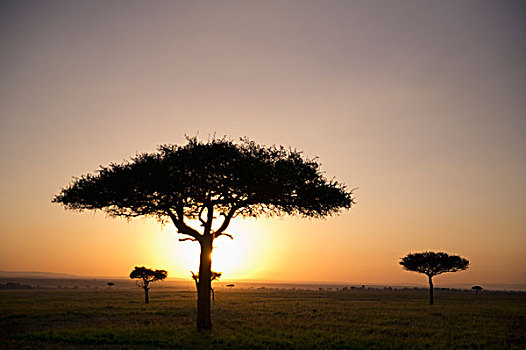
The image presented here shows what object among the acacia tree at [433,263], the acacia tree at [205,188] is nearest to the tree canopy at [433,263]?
the acacia tree at [433,263]

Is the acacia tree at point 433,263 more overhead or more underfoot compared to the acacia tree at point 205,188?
more underfoot

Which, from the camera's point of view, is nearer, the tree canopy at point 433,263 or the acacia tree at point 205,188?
the acacia tree at point 205,188

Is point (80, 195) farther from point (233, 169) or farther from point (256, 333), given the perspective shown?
point (256, 333)

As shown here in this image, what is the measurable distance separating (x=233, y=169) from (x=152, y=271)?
49.1 meters

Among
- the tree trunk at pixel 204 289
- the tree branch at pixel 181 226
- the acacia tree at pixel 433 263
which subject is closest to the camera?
the tree trunk at pixel 204 289

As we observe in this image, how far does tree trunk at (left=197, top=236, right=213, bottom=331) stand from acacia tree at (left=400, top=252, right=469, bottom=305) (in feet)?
192

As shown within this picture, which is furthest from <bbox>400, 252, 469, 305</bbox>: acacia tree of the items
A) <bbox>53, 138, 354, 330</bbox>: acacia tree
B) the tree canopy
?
<bbox>53, 138, 354, 330</bbox>: acacia tree

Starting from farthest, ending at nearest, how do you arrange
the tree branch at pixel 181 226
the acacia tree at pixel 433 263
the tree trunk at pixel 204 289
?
the acacia tree at pixel 433 263 → the tree branch at pixel 181 226 → the tree trunk at pixel 204 289

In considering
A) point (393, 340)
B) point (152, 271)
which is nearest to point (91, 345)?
point (393, 340)

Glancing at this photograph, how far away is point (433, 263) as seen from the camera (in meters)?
75.5

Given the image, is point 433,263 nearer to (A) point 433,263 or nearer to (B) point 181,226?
(A) point 433,263

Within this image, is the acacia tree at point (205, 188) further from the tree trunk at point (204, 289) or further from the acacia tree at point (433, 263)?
the acacia tree at point (433, 263)

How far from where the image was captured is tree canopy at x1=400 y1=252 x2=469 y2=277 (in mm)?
75438

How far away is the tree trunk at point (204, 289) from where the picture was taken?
27.2m
